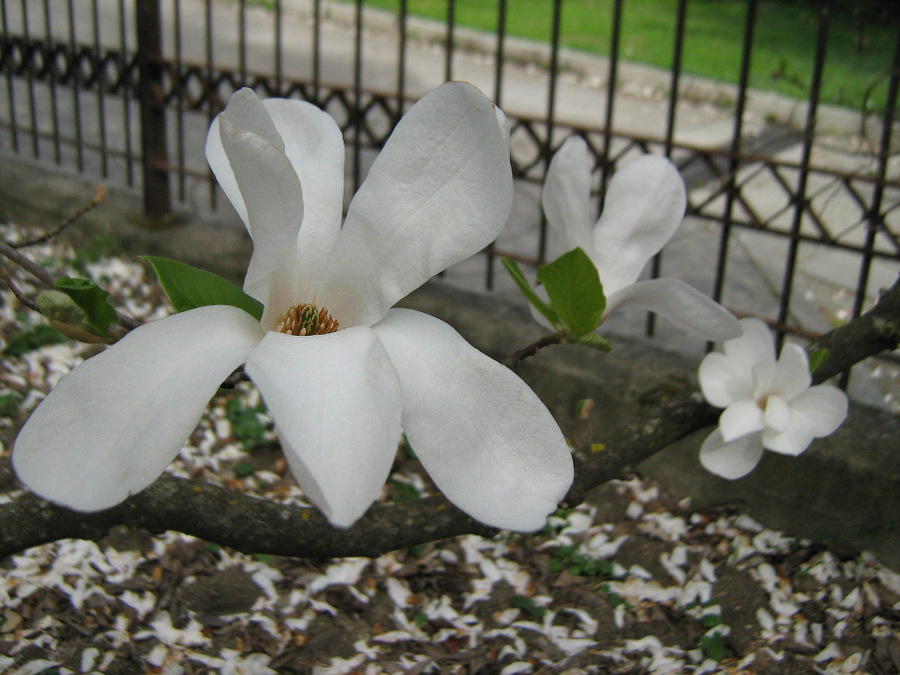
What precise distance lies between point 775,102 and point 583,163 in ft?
22.5

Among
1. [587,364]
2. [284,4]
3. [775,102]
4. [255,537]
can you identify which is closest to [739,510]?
[587,364]

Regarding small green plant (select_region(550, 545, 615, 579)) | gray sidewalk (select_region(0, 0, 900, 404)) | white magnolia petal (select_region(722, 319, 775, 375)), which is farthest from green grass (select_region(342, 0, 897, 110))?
white magnolia petal (select_region(722, 319, 775, 375))

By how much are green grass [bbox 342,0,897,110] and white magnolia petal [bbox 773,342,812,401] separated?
225 inches

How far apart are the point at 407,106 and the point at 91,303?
2805 mm

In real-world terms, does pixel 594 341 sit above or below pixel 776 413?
above

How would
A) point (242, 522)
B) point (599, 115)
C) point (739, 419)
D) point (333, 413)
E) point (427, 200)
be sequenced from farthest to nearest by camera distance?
point (599, 115) → point (739, 419) → point (242, 522) → point (427, 200) → point (333, 413)

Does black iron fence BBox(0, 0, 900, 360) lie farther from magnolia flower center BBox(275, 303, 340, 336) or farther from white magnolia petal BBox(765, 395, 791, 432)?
magnolia flower center BBox(275, 303, 340, 336)

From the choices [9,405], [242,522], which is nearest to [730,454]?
[242,522]

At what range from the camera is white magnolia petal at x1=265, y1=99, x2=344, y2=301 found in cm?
70

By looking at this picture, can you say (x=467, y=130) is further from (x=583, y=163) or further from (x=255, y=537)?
(x=255, y=537)

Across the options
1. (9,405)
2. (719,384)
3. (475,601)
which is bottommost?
(475,601)

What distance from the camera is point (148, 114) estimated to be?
10.7 feet

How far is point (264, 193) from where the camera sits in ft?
1.85

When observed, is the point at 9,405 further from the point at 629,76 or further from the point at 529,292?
the point at 629,76
